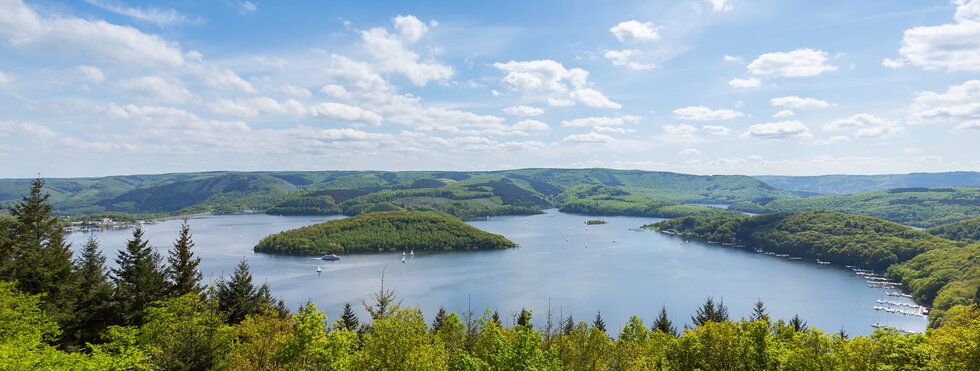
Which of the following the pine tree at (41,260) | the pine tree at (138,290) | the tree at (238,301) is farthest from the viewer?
the tree at (238,301)

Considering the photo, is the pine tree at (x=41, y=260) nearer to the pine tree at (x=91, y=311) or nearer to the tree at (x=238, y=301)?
the pine tree at (x=91, y=311)

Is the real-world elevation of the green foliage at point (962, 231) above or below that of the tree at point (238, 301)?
below

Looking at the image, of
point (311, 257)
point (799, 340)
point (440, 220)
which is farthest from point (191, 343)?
point (440, 220)

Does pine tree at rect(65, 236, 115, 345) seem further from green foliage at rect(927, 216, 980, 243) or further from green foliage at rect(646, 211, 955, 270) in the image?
green foliage at rect(927, 216, 980, 243)

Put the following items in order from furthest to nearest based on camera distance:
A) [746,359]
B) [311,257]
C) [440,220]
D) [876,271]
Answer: [440,220] < [311,257] < [876,271] < [746,359]

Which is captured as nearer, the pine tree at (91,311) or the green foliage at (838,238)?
the pine tree at (91,311)

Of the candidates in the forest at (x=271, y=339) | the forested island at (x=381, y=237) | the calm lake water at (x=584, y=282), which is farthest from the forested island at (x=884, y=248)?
the forested island at (x=381, y=237)

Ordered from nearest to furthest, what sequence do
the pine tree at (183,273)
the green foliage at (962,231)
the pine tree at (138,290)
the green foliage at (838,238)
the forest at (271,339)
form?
the forest at (271,339) < the pine tree at (138,290) < the pine tree at (183,273) < the green foliage at (838,238) < the green foliage at (962,231)

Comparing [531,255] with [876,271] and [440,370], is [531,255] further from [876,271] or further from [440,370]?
[440,370]
